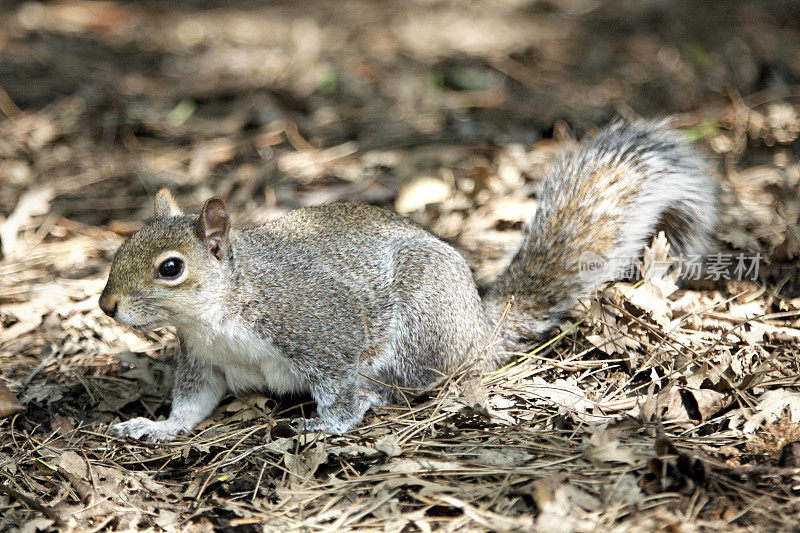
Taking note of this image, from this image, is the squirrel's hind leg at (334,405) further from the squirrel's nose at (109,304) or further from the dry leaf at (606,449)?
the dry leaf at (606,449)

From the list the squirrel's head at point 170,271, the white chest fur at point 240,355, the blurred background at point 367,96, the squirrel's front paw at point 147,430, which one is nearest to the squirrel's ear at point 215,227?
the squirrel's head at point 170,271

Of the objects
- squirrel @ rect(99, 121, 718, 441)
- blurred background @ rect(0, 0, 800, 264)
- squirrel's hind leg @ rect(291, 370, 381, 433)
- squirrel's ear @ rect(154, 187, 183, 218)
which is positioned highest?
blurred background @ rect(0, 0, 800, 264)

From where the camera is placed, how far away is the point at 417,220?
15.9 ft

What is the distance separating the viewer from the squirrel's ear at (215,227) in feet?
10.3

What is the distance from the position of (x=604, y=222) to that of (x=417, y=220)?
1.46m

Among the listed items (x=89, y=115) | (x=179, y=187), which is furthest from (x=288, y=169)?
(x=89, y=115)

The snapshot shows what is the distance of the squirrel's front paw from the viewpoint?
3.39 metres

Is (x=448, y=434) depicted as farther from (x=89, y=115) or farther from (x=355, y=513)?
(x=89, y=115)

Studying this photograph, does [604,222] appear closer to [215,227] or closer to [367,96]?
[215,227]

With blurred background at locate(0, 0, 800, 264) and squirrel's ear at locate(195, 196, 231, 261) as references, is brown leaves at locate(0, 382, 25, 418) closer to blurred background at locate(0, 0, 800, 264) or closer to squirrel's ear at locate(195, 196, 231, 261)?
squirrel's ear at locate(195, 196, 231, 261)

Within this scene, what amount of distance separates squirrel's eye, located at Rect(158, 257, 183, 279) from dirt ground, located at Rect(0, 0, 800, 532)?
0.74m

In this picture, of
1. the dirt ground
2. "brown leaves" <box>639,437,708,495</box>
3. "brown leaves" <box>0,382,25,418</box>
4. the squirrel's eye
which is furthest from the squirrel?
"brown leaves" <box>639,437,708,495</box>

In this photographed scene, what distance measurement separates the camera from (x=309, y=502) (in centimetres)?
277

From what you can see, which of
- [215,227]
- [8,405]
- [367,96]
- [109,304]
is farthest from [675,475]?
[367,96]
